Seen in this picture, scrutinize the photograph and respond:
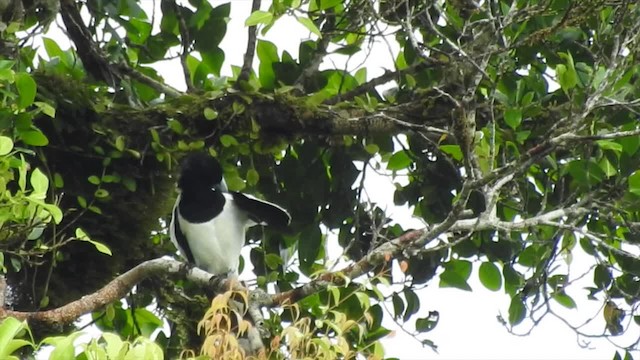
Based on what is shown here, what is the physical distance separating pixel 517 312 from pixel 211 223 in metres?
1.07

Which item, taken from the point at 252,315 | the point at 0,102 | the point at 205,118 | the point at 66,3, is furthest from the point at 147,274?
the point at 66,3

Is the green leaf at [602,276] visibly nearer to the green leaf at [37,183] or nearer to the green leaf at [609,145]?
the green leaf at [609,145]

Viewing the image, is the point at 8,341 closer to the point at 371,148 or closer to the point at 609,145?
the point at 609,145

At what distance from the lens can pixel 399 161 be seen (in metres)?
4.03

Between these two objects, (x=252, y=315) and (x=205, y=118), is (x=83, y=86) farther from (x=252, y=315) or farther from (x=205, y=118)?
(x=252, y=315)

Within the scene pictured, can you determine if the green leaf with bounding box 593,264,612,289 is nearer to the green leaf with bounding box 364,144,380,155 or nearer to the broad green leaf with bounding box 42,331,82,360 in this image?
the green leaf with bounding box 364,144,380,155

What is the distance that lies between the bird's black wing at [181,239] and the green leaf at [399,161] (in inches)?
28.9

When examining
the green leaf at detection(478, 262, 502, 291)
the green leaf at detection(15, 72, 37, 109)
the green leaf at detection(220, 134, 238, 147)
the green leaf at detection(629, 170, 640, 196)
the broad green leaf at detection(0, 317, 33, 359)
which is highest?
the green leaf at detection(15, 72, 37, 109)

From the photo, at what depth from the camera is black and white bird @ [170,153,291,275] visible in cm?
387

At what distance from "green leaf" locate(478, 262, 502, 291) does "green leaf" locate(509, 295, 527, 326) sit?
0.26 ft

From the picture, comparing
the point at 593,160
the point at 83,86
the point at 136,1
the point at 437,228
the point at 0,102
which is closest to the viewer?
the point at 437,228

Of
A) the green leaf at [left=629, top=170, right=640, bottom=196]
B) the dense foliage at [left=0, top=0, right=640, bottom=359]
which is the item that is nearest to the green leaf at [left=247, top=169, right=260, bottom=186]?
the dense foliage at [left=0, top=0, right=640, bottom=359]

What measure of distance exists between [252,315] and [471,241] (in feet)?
4.10

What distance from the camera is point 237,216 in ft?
12.9
